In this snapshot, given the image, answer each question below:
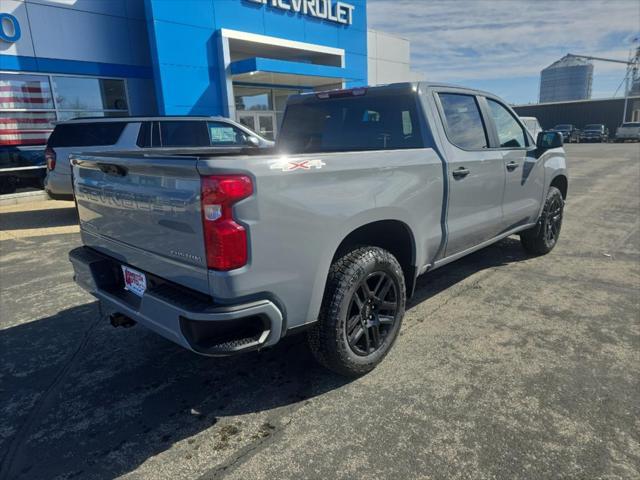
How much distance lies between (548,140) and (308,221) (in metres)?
3.52

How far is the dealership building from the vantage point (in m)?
11.1

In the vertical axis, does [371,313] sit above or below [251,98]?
below

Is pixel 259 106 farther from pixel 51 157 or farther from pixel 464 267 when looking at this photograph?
pixel 464 267

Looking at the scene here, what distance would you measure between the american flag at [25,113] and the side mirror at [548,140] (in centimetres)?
1148

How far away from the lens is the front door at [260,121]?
17.7 m

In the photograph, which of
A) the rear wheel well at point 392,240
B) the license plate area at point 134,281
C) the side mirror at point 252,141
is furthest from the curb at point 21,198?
the rear wheel well at point 392,240

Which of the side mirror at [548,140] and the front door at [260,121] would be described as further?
the front door at [260,121]

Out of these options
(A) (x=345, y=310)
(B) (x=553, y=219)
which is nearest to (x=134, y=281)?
(A) (x=345, y=310)

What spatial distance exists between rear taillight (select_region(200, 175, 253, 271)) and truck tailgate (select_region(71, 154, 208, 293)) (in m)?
0.05

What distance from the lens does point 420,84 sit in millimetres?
3484

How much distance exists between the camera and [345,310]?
265 centimetres

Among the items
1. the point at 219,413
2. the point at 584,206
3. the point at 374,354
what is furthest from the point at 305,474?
the point at 584,206

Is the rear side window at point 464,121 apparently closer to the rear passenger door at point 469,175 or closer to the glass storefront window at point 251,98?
the rear passenger door at point 469,175

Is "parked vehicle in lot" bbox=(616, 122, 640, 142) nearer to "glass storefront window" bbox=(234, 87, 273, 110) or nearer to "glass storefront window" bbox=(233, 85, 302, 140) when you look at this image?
"glass storefront window" bbox=(233, 85, 302, 140)
